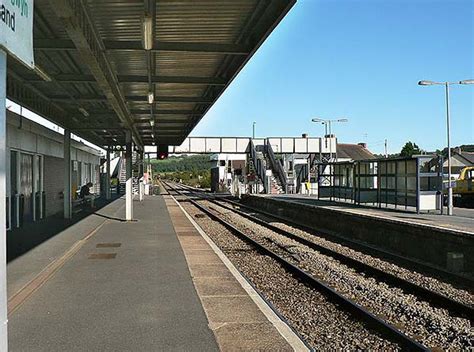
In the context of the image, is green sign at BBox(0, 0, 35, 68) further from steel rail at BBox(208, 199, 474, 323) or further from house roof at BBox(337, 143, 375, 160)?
house roof at BBox(337, 143, 375, 160)

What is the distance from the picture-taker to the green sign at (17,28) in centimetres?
276

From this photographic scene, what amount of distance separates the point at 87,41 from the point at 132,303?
432cm

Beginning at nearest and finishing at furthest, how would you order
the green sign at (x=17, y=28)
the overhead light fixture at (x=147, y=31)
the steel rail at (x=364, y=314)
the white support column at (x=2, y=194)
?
the green sign at (x=17, y=28), the white support column at (x=2, y=194), the steel rail at (x=364, y=314), the overhead light fixture at (x=147, y=31)

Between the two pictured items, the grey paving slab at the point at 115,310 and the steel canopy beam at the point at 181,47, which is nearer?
the grey paving slab at the point at 115,310

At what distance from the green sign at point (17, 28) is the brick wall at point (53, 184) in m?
19.3

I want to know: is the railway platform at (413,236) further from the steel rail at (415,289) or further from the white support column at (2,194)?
the white support column at (2,194)

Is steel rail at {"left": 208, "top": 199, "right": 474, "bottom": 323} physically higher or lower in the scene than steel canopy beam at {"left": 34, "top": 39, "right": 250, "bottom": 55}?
lower

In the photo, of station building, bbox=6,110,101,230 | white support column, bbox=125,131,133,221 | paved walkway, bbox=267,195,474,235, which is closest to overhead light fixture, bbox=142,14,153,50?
station building, bbox=6,110,101,230

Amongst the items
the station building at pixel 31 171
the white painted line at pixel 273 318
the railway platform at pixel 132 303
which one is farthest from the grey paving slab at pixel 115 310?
the station building at pixel 31 171

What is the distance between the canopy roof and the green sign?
4.04m

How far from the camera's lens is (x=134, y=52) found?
11977mm

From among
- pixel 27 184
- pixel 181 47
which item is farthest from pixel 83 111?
pixel 181 47

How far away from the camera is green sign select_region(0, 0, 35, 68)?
276 centimetres

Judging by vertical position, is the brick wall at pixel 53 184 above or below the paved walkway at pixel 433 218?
above
